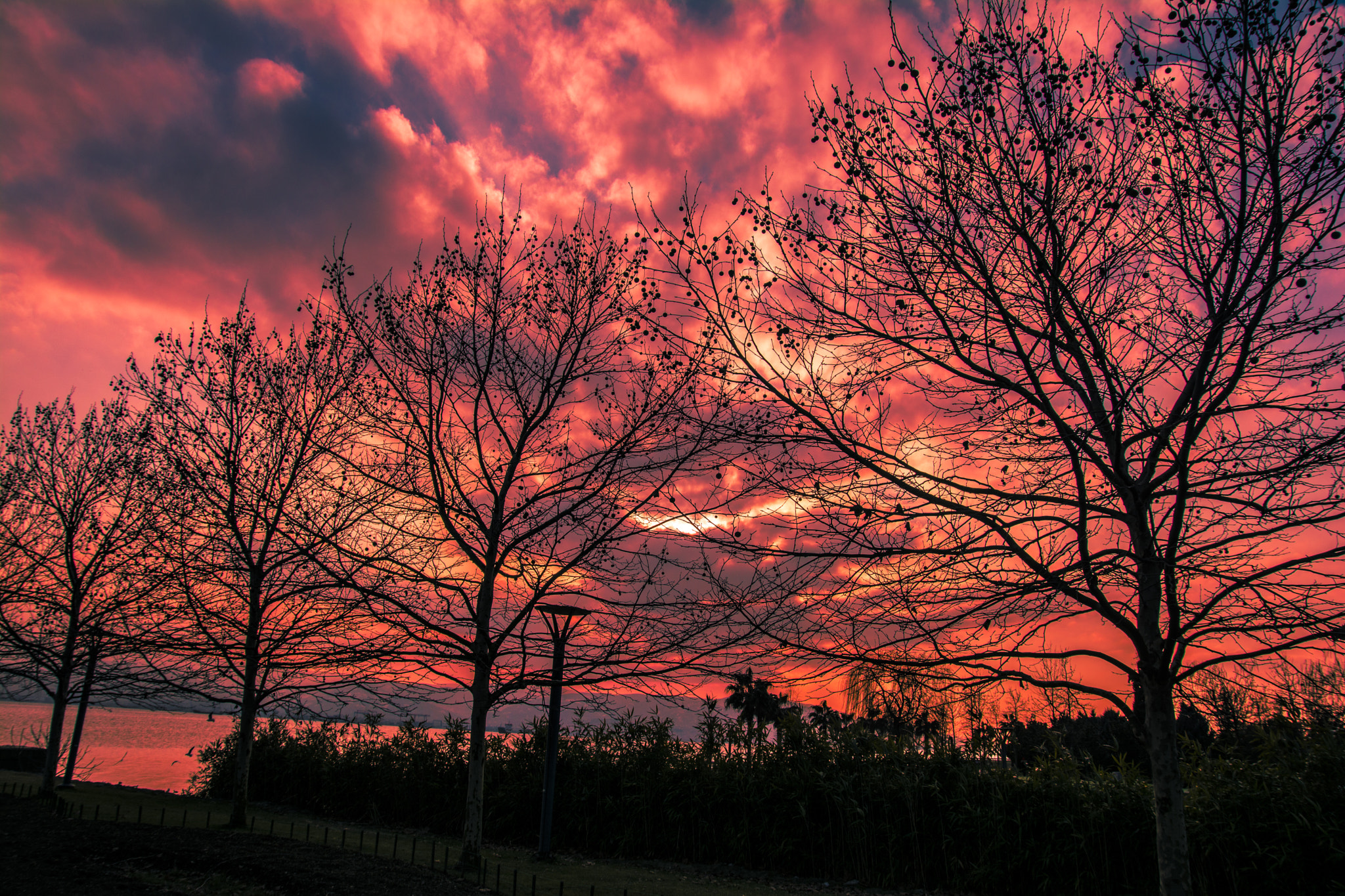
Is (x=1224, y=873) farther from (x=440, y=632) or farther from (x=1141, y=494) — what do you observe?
(x=440, y=632)

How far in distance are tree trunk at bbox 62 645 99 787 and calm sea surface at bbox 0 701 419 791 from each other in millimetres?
1024

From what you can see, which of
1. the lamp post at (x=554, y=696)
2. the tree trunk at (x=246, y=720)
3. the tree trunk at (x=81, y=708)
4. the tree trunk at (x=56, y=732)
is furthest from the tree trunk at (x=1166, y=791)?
the tree trunk at (x=56, y=732)

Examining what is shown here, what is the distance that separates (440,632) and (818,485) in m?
5.64

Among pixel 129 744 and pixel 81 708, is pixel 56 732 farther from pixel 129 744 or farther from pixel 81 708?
pixel 129 744

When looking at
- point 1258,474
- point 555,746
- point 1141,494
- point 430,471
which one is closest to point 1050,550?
point 1141,494

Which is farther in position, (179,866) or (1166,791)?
(179,866)

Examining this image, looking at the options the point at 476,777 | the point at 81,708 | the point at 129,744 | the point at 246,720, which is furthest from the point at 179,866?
the point at 129,744

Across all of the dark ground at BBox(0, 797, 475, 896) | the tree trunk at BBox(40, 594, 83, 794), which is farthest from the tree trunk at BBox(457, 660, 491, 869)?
the tree trunk at BBox(40, 594, 83, 794)

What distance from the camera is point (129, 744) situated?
167 feet

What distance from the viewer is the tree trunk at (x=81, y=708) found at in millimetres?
13853

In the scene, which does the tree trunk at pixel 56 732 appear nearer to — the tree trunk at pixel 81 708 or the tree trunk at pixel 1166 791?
the tree trunk at pixel 81 708

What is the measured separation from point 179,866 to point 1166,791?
9.58 metres

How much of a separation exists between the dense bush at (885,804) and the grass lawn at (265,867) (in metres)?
0.81

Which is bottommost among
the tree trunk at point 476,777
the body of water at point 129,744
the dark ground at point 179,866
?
the body of water at point 129,744
